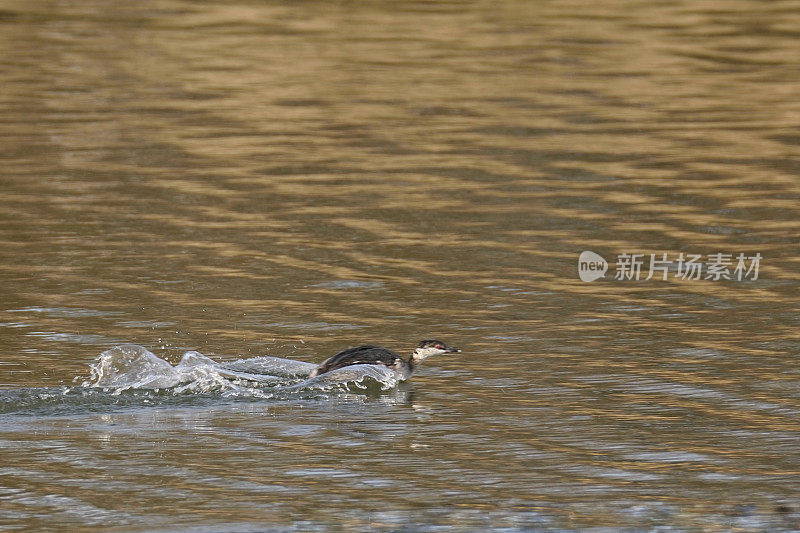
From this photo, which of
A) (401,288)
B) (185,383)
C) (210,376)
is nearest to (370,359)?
(210,376)

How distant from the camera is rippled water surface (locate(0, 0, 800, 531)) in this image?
28.4 ft

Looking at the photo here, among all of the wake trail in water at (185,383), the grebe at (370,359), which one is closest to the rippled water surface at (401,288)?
the wake trail in water at (185,383)

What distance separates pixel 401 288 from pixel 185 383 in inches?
138

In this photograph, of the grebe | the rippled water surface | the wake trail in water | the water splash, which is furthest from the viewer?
the grebe

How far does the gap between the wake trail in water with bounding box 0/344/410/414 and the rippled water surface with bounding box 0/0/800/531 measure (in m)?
0.03

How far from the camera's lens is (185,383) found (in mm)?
10805

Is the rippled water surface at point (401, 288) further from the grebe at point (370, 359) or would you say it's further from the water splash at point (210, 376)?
the grebe at point (370, 359)

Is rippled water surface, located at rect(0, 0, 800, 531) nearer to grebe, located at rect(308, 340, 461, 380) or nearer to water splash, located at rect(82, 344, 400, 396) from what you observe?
water splash, located at rect(82, 344, 400, 396)

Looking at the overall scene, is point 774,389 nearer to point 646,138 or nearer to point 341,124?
point 646,138

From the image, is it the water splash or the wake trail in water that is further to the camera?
the water splash

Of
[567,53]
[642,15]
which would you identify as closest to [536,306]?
[567,53]

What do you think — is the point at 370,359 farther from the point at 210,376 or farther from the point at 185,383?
the point at 185,383

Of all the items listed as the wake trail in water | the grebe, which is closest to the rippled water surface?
the wake trail in water

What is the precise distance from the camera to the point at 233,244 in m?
15.7
